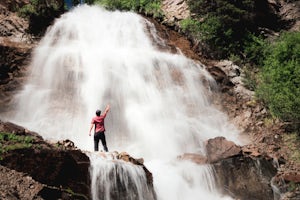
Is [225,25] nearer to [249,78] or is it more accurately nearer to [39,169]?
[249,78]

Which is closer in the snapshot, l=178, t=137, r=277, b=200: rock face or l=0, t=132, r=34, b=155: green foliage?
l=0, t=132, r=34, b=155: green foliage

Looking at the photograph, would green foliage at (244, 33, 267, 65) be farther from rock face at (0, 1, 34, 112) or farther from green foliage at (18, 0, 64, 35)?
rock face at (0, 1, 34, 112)

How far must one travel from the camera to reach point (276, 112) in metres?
17.4

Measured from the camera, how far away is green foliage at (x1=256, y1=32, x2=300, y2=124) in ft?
54.8

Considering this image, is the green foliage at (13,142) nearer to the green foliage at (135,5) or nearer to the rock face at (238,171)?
the rock face at (238,171)

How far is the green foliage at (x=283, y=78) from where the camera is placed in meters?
16.7

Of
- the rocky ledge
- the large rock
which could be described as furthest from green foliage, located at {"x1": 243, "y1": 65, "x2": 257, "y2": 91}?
the rocky ledge

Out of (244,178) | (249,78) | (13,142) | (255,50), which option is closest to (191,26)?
(255,50)

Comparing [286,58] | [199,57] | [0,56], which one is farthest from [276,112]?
[0,56]

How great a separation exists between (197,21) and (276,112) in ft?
32.4

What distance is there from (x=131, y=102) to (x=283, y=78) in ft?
26.8

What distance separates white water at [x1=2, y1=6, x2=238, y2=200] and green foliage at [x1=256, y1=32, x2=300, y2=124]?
7.86ft

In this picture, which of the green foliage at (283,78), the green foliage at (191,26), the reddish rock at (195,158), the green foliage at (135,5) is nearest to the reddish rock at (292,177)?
the reddish rock at (195,158)

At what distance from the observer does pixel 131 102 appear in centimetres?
1688
